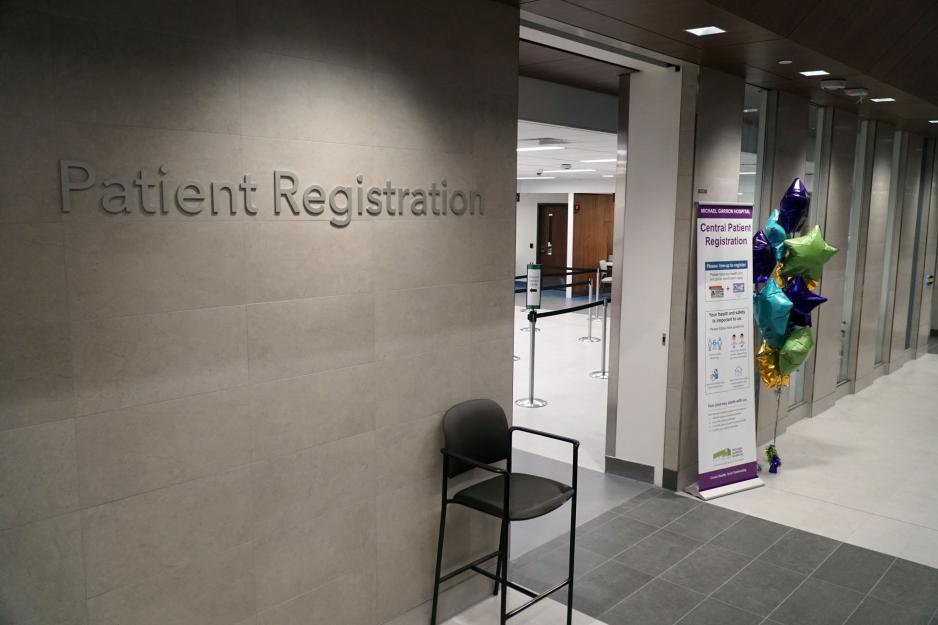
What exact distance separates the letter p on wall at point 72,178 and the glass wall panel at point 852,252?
7.59 m

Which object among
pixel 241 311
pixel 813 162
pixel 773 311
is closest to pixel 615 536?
pixel 773 311

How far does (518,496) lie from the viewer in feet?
11.4

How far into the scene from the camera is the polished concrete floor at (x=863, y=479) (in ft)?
15.7

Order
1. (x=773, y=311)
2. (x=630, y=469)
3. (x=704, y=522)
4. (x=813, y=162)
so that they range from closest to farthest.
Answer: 1. (x=704, y=522)
2. (x=773, y=311)
3. (x=630, y=469)
4. (x=813, y=162)

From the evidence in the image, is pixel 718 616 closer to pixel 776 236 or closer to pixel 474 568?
pixel 474 568

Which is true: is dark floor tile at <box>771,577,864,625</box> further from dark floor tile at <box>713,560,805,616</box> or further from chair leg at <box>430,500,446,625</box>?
chair leg at <box>430,500,446,625</box>

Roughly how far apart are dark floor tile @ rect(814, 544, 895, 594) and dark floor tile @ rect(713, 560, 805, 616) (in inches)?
7.5

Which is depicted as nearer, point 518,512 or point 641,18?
point 518,512

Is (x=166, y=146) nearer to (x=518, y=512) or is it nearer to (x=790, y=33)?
(x=518, y=512)

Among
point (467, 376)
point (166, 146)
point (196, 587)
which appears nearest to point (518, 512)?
point (467, 376)

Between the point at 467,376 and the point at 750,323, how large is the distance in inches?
109

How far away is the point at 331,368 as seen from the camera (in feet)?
10.3

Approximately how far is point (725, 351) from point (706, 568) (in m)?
1.72

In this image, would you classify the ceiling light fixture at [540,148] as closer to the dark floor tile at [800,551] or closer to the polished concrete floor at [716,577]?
the polished concrete floor at [716,577]
